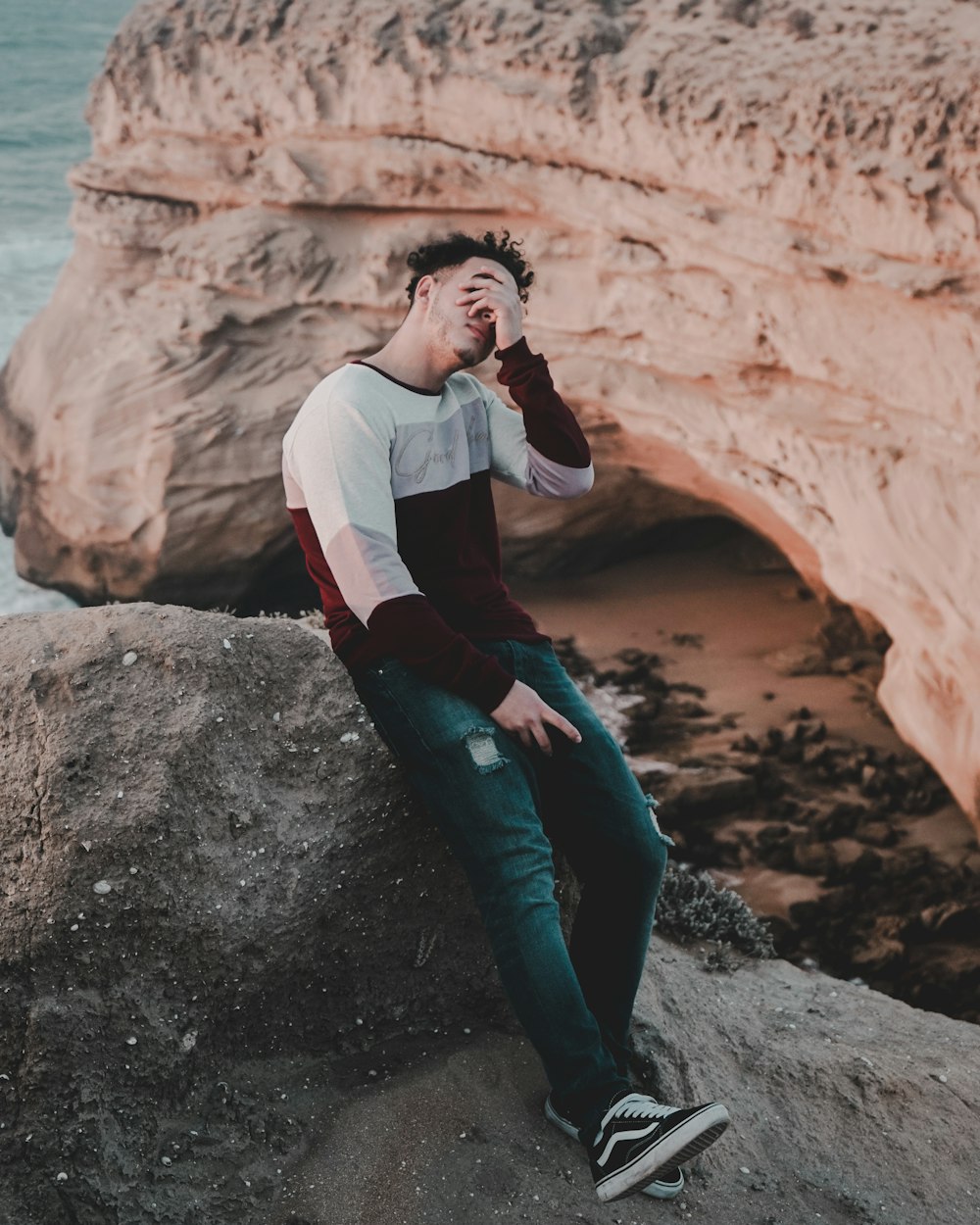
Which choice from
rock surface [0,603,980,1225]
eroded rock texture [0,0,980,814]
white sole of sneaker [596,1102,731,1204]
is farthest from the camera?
eroded rock texture [0,0,980,814]

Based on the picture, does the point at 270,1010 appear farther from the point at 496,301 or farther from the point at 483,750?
the point at 496,301

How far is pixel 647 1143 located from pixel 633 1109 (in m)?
0.10

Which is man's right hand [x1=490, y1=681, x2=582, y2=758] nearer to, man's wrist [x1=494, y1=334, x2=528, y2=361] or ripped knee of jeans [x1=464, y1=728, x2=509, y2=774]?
ripped knee of jeans [x1=464, y1=728, x2=509, y2=774]

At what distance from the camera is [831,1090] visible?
11.5ft

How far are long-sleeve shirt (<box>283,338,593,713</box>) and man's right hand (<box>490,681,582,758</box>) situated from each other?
0.09ft

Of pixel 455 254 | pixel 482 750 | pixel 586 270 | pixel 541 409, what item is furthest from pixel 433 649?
pixel 586 270

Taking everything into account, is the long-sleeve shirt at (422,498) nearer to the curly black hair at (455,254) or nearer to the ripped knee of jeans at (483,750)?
the ripped knee of jeans at (483,750)

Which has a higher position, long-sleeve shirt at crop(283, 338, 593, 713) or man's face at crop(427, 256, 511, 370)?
man's face at crop(427, 256, 511, 370)

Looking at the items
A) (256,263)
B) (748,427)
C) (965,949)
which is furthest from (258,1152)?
(256,263)

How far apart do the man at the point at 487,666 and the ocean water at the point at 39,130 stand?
15.9 m

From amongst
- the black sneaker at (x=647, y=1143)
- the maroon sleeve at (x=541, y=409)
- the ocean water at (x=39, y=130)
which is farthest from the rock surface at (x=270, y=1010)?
the ocean water at (x=39, y=130)

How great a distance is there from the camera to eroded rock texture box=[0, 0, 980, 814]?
6969 mm

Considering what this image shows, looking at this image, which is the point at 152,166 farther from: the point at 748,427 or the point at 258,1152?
the point at 258,1152

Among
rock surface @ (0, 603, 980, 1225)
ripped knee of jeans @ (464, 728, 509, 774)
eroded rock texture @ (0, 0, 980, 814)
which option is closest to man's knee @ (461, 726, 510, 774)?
ripped knee of jeans @ (464, 728, 509, 774)
